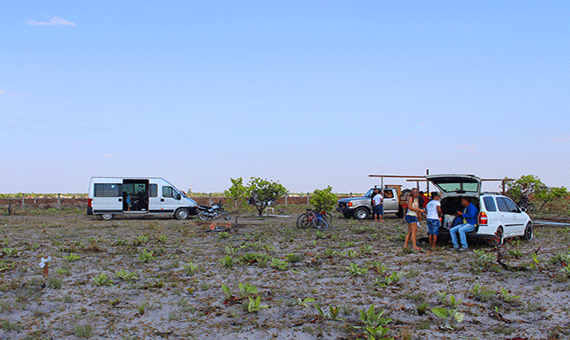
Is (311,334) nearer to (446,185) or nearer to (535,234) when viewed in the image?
(446,185)

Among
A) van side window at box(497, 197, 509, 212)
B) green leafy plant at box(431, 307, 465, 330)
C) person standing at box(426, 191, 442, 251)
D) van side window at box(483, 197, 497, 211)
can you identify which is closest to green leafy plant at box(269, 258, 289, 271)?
green leafy plant at box(431, 307, 465, 330)

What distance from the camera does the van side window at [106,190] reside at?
23.1 metres

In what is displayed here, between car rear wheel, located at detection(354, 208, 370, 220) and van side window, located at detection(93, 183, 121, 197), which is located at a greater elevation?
van side window, located at detection(93, 183, 121, 197)

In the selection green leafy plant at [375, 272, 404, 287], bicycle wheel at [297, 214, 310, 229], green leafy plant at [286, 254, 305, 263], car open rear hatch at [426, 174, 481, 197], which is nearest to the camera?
green leafy plant at [375, 272, 404, 287]

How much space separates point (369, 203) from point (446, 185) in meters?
10.4

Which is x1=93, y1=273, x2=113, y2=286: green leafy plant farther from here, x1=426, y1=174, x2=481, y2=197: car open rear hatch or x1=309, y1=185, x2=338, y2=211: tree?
x1=309, y1=185, x2=338, y2=211: tree

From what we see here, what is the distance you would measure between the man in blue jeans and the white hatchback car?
154mm

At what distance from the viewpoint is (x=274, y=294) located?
7043 mm

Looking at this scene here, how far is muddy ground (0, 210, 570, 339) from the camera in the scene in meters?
5.59

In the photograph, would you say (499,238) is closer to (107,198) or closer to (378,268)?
(378,268)

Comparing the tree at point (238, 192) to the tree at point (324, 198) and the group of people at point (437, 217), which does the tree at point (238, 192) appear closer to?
the tree at point (324, 198)

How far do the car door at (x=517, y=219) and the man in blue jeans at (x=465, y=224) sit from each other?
6.50 feet

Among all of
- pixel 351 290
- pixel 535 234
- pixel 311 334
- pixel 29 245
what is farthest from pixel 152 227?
pixel 535 234

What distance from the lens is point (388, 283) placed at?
738 centimetres
